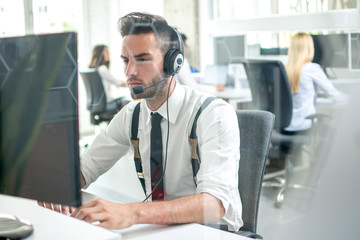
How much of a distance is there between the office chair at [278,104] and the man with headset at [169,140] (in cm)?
33

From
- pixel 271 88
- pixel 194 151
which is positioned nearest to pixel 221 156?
pixel 194 151

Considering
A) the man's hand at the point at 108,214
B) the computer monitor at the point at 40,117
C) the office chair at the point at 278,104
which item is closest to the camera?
the computer monitor at the point at 40,117

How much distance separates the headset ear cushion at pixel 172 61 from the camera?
91 cm

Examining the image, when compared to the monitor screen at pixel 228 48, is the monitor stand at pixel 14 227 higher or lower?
lower

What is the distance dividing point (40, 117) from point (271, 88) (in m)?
1.00

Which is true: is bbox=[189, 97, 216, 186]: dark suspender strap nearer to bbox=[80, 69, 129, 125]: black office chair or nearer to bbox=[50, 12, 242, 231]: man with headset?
bbox=[50, 12, 242, 231]: man with headset

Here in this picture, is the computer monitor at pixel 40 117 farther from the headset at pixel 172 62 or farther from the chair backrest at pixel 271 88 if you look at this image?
the chair backrest at pixel 271 88

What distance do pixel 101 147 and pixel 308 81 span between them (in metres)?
0.61

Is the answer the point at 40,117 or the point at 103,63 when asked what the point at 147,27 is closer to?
the point at 103,63

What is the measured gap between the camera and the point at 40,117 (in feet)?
2.25

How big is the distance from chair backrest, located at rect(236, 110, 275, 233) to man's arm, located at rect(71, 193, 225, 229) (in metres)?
0.12

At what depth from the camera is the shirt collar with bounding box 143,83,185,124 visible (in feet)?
3.16

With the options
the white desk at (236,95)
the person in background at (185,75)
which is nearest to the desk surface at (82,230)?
the person in background at (185,75)

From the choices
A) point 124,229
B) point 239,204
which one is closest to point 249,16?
point 239,204
